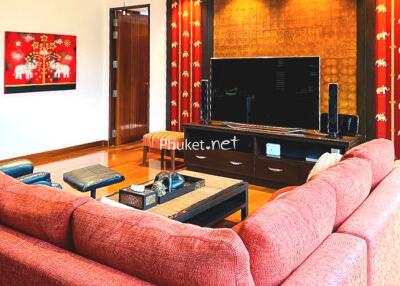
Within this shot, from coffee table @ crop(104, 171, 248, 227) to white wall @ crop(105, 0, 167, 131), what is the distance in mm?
2861

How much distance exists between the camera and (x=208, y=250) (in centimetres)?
114

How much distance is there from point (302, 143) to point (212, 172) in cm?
115

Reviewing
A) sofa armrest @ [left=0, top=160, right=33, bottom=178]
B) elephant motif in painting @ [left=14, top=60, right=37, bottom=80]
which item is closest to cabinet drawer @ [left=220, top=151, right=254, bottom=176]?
sofa armrest @ [left=0, top=160, right=33, bottom=178]

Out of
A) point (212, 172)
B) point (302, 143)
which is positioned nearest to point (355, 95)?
point (302, 143)

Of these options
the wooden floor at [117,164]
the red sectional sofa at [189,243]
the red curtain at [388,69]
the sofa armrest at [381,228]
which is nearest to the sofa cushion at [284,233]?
the red sectional sofa at [189,243]

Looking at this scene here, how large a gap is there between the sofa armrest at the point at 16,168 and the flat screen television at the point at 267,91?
8.90ft

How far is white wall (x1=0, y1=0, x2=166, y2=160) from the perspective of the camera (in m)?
5.62

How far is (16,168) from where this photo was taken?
9.97 feet

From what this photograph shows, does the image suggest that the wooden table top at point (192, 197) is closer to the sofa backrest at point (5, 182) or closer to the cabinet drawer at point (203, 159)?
the sofa backrest at point (5, 182)

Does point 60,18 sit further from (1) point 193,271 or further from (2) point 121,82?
(1) point 193,271

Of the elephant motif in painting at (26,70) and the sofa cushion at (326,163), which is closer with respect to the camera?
the sofa cushion at (326,163)

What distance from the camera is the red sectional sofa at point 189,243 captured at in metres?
1.18

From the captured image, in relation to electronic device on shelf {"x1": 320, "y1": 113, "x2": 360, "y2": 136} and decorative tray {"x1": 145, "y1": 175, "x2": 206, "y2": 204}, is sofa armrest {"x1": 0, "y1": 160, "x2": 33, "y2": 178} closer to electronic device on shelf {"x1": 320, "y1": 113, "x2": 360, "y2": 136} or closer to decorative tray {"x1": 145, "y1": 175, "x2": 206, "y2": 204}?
decorative tray {"x1": 145, "y1": 175, "x2": 206, "y2": 204}

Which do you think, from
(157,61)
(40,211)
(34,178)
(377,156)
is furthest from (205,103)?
(40,211)
